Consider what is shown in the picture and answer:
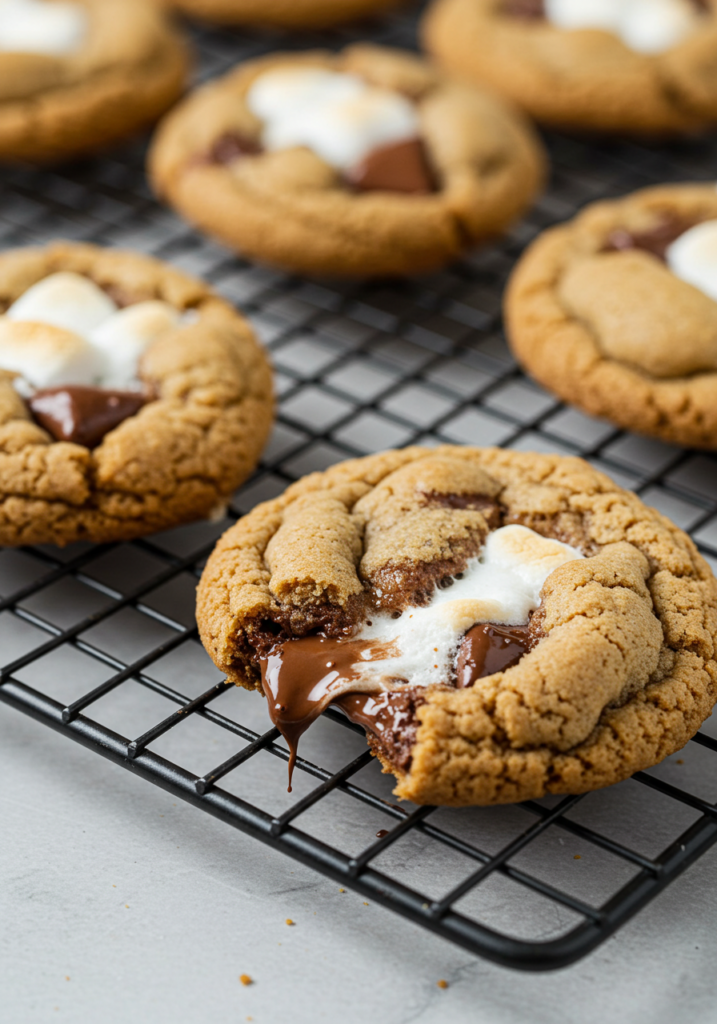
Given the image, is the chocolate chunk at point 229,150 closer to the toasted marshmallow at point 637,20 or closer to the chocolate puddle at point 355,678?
the toasted marshmallow at point 637,20

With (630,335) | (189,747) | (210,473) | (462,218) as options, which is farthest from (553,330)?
(189,747)

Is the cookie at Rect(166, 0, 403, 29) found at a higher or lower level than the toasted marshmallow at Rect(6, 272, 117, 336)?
higher

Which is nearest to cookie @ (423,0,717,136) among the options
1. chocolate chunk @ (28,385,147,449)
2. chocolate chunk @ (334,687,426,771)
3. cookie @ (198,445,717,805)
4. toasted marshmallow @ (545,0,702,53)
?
toasted marshmallow @ (545,0,702,53)

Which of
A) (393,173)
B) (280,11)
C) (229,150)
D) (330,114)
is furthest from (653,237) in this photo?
(280,11)

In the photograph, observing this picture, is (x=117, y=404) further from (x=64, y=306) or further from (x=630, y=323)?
(x=630, y=323)

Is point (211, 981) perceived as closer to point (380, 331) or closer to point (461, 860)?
point (461, 860)

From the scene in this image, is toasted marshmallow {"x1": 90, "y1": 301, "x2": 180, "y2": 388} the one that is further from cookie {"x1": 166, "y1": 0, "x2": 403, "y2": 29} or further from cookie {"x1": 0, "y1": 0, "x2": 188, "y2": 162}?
cookie {"x1": 166, "y1": 0, "x2": 403, "y2": 29}

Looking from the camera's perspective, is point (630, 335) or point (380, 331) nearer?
point (630, 335)
